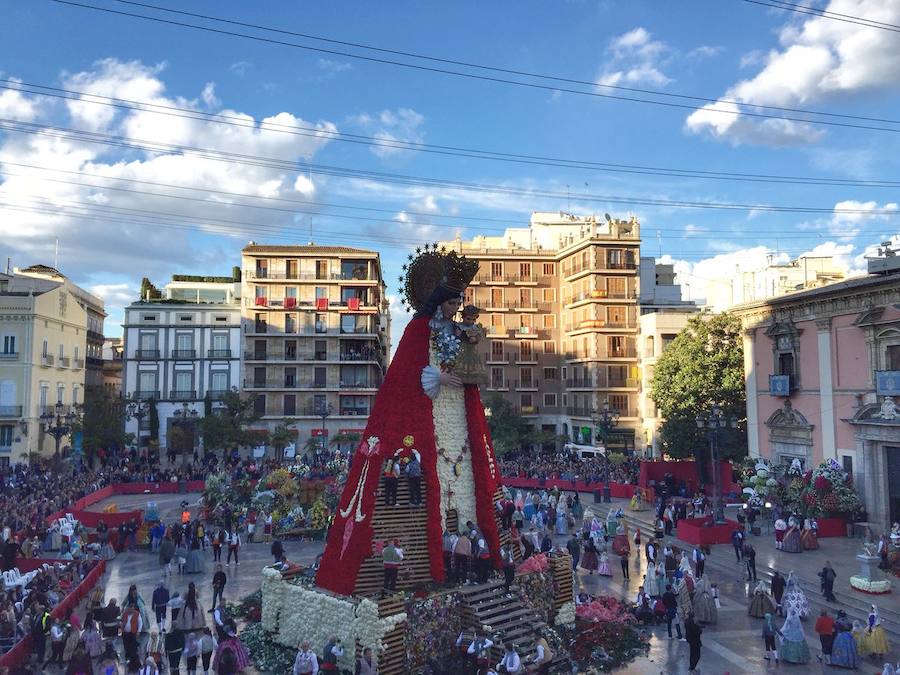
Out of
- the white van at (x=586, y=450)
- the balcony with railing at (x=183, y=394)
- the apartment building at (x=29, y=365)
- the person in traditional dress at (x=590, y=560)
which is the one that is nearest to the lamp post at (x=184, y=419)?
the balcony with railing at (x=183, y=394)

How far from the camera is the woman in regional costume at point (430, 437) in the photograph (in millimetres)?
15914

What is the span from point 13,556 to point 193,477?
20.9 m

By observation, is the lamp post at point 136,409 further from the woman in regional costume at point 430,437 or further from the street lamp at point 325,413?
the woman in regional costume at point 430,437

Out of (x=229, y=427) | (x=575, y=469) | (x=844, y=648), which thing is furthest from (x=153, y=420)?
(x=844, y=648)

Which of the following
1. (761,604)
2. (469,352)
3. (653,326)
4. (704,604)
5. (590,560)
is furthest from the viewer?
(653,326)

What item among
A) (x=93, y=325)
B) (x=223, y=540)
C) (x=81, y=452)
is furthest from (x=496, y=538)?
(x=93, y=325)

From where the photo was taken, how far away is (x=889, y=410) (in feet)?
88.0

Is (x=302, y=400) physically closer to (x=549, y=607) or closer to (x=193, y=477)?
(x=193, y=477)

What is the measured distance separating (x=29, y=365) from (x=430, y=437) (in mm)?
40482

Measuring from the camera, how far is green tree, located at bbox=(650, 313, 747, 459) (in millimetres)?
38750

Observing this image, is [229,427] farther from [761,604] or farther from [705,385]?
[761,604]

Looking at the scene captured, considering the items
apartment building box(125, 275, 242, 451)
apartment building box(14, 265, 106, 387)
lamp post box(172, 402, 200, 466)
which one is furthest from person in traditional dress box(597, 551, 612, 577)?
apartment building box(14, 265, 106, 387)

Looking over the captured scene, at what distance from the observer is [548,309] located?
60.6 meters

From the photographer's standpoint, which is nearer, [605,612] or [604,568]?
[605,612]
